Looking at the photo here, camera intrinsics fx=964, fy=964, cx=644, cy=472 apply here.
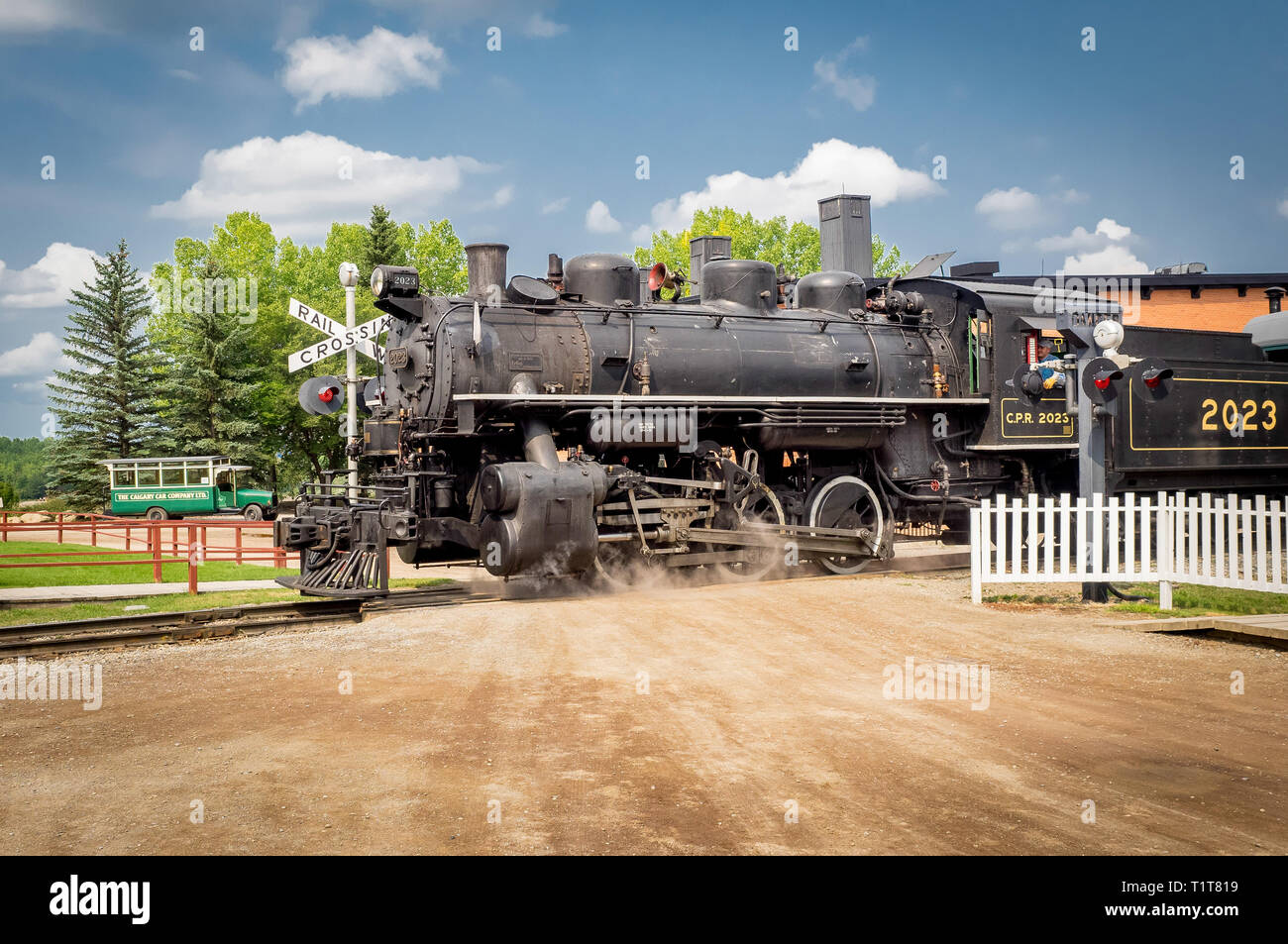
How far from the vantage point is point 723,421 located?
12250 mm

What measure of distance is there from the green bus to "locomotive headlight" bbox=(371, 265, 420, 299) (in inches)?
829

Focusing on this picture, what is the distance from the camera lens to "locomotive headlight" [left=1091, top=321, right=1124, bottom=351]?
10688mm

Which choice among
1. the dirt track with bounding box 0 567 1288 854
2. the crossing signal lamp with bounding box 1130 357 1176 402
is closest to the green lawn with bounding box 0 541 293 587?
the dirt track with bounding box 0 567 1288 854

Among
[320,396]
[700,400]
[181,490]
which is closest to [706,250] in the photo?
[700,400]

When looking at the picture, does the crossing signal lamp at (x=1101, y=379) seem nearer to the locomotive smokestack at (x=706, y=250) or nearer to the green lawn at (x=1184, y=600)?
the green lawn at (x=1184, y=600)

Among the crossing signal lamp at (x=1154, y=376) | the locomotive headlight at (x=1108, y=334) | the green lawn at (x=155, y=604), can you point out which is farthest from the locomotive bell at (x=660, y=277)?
the crossing signal lamp at (x=1154, y=376)

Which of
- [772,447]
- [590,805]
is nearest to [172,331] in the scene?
[772,447]

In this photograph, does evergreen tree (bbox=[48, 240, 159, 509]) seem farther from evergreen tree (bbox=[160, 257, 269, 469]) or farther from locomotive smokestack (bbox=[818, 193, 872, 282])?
locomotive smokestack (bbox=[818, 193, 872, 282])

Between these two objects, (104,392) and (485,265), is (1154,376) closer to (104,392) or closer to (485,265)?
(485,265)

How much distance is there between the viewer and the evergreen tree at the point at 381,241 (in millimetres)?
40281

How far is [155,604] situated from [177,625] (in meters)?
2.54

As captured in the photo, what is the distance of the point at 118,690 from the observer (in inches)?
275
